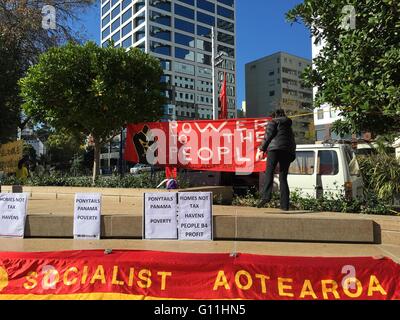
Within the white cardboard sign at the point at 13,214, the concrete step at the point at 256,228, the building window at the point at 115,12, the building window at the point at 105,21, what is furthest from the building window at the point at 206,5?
the concrete step at the point at 256,228

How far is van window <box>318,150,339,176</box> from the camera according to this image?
10.7 meters

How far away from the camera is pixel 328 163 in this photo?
1084 centimetres

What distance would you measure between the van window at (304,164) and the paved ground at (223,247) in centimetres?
513

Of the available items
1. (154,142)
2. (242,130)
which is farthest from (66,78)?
(242,130)

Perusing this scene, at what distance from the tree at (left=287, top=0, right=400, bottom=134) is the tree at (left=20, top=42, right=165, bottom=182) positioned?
275 inches

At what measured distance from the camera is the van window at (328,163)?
10.7 metres

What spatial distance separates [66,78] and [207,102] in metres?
107

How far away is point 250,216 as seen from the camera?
643 centimetres

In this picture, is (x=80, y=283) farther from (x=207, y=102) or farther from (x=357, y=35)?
(x=207, y=102)

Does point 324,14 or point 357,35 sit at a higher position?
point 324,14

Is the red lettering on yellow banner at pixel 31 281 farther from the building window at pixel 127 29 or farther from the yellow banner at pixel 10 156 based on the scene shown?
the building window at pixel 127 29

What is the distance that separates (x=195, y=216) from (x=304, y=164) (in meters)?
5.48

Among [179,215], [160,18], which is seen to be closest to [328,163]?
[179,215]
